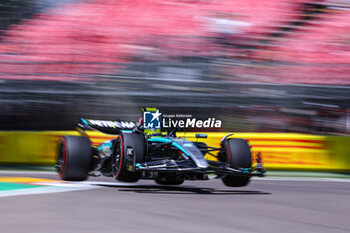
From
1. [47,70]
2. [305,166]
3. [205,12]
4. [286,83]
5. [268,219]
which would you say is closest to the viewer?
[268,219]

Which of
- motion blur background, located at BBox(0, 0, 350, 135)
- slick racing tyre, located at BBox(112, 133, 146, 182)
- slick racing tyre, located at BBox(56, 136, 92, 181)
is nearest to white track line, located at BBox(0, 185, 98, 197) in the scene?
slick racing tyre, located at BBox(56, 136, 92, 181)

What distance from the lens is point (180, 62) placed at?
16938 millimetres

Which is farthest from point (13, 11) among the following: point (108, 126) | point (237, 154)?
point (237, 154)

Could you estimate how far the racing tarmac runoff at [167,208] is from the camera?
522 centimetres

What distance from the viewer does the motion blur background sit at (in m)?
14.5

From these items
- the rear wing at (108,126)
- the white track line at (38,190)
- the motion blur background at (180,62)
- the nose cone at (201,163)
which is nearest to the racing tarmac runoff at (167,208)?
the white track line at (38,190)

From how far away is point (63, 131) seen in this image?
14.2 metres

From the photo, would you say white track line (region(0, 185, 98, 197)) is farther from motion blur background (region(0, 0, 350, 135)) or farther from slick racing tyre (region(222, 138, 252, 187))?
motion blur background (region(0, 0, 350, 135))

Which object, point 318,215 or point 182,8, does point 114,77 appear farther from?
point 318,215

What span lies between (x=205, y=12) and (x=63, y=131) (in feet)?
25.9

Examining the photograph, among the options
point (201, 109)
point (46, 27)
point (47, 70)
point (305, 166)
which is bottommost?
point (305, 166)

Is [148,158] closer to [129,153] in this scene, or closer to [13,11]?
[129,153]

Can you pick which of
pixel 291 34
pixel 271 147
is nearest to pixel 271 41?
pixel 291 34

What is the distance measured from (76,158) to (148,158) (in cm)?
117
